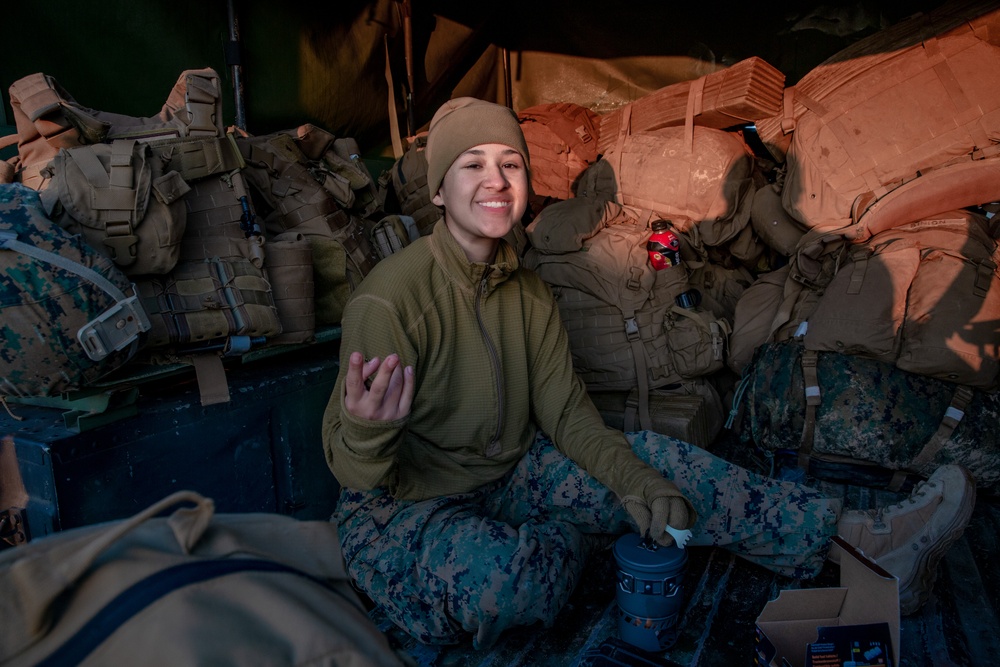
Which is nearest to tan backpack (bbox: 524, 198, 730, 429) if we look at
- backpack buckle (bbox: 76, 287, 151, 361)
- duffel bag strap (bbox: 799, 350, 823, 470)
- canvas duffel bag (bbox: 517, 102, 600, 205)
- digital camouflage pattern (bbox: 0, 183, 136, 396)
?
duffel bag strap (bbox: 799, 350, 823, 470)

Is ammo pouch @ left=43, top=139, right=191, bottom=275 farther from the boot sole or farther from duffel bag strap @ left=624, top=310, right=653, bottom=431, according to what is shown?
the boot sole

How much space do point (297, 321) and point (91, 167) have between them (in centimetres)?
74

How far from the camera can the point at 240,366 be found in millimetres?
2262

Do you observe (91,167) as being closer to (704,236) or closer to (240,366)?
(240,366)

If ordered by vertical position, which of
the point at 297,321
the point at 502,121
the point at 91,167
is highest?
the point at 502,121

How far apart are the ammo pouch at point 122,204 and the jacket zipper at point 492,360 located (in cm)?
89

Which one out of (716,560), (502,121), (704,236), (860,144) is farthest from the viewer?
(704,236)

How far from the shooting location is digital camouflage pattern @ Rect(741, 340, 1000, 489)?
237cm

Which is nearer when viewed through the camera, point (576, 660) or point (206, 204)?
point (576, 660)

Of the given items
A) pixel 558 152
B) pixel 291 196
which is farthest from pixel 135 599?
pixel 558 152

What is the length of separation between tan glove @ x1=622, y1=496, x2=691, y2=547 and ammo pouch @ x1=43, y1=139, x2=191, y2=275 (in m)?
1.47

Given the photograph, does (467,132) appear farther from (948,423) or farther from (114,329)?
(948,423)

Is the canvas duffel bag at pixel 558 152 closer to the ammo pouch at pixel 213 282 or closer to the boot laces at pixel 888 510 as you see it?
the ammo pouch at pixel 213 282

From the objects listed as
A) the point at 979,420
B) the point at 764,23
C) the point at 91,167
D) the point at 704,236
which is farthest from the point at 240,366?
the point at 764,23
